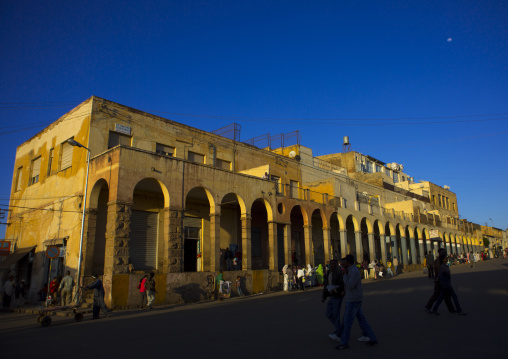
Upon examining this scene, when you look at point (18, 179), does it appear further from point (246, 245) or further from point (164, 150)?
point (246, 245)

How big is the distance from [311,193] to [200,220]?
978 cm

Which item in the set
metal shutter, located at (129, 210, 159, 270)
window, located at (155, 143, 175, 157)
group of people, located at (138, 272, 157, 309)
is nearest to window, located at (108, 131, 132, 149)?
window, located at (155, 143, 175, 157)

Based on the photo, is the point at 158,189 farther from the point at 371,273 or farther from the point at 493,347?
the point at 371,273

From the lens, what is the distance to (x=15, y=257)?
22.9 metres

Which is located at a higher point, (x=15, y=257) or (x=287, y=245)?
(x=287, y=245)

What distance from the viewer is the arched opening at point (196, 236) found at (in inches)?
912

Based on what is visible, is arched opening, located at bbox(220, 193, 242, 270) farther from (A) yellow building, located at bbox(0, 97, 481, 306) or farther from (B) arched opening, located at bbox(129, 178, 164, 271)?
(B) arched opening, located at bbox(129, 178, 164, 271)

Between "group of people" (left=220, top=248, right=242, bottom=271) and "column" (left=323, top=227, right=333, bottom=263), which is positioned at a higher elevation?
"column" (left=323, top=227, right=333, bottom=263)

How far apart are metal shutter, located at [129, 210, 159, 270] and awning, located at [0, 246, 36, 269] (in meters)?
7.26

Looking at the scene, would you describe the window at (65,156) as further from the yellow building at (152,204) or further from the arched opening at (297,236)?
the arched opening at (297,236)

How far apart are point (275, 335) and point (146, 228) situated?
14.4 metres

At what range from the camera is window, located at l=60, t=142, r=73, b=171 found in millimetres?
21594

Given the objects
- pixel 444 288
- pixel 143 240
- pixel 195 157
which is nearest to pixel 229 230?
pixel 195 157

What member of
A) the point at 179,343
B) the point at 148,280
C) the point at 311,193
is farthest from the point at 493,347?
the point at 311,193
